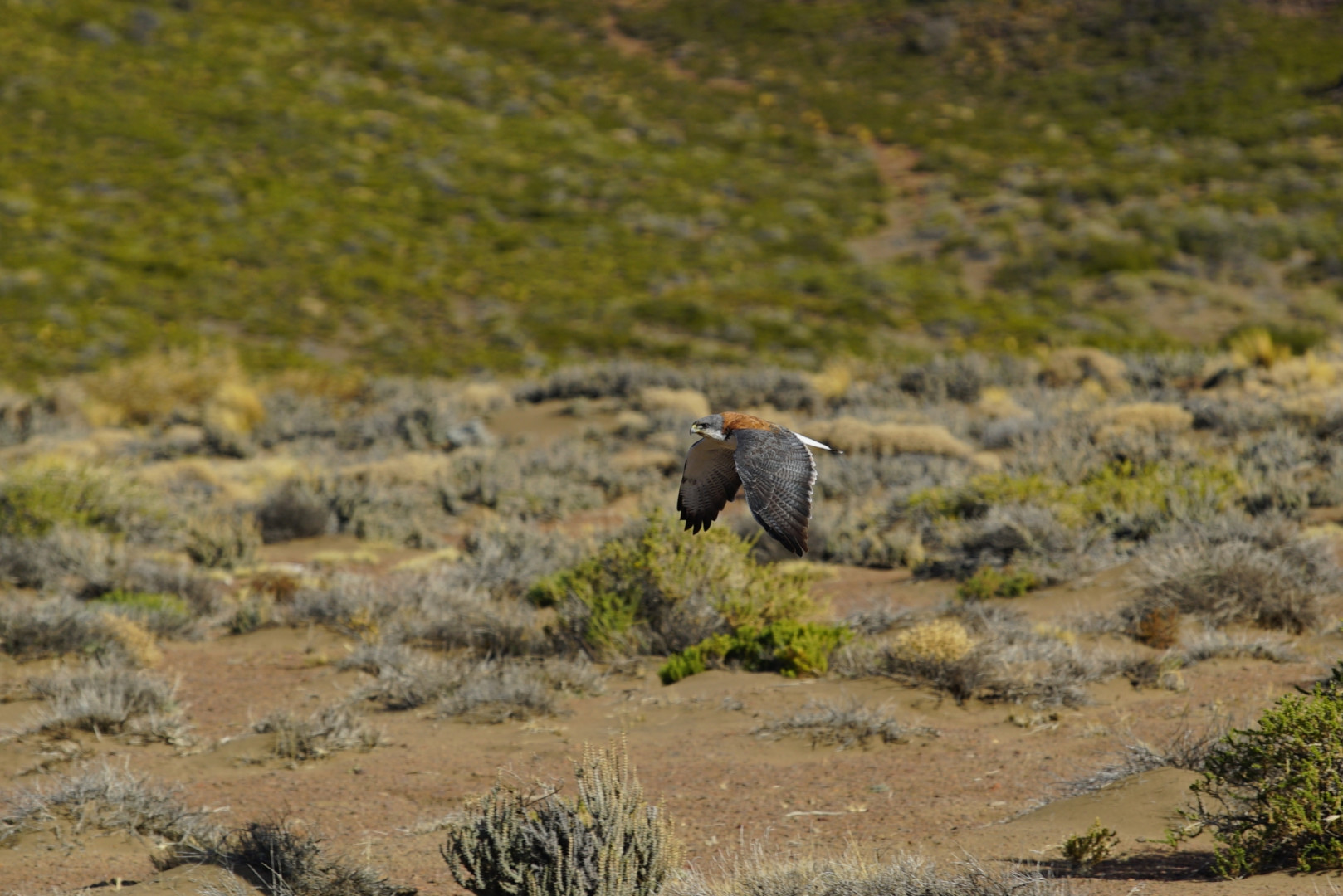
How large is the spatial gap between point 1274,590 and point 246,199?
1410 inches

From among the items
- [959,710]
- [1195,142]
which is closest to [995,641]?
[959,710]

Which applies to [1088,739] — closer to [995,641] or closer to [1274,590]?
[995,641]

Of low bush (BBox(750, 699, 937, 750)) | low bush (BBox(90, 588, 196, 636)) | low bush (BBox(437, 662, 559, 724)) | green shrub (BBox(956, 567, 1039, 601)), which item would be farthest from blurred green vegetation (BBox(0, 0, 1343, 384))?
low bush (BBox(750, 699, 937, 750))

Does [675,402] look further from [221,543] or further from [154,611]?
[154,611]

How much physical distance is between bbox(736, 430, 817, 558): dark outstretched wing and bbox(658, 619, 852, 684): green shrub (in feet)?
10.2

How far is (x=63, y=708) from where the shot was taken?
732 centimetres

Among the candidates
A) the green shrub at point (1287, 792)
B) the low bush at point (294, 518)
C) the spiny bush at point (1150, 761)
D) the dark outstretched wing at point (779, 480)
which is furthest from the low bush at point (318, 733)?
the low bush at point (294, 518)

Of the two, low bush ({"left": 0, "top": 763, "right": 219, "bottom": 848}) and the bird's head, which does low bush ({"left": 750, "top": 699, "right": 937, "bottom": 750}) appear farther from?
low bush ({"left": 0, "top": 763, "right": 219, "bottom": 848})

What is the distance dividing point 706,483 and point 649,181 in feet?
129

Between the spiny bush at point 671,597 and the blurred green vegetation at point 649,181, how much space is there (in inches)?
797

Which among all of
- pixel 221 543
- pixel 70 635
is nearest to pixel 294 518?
pixel 221 543

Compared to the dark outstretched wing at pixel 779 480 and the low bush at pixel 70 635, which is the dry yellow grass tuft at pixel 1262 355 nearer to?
the dark outstretched wing at pixel 779 480

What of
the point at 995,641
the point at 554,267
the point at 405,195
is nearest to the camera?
the point at 995,641

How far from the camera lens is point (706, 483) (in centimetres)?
602
